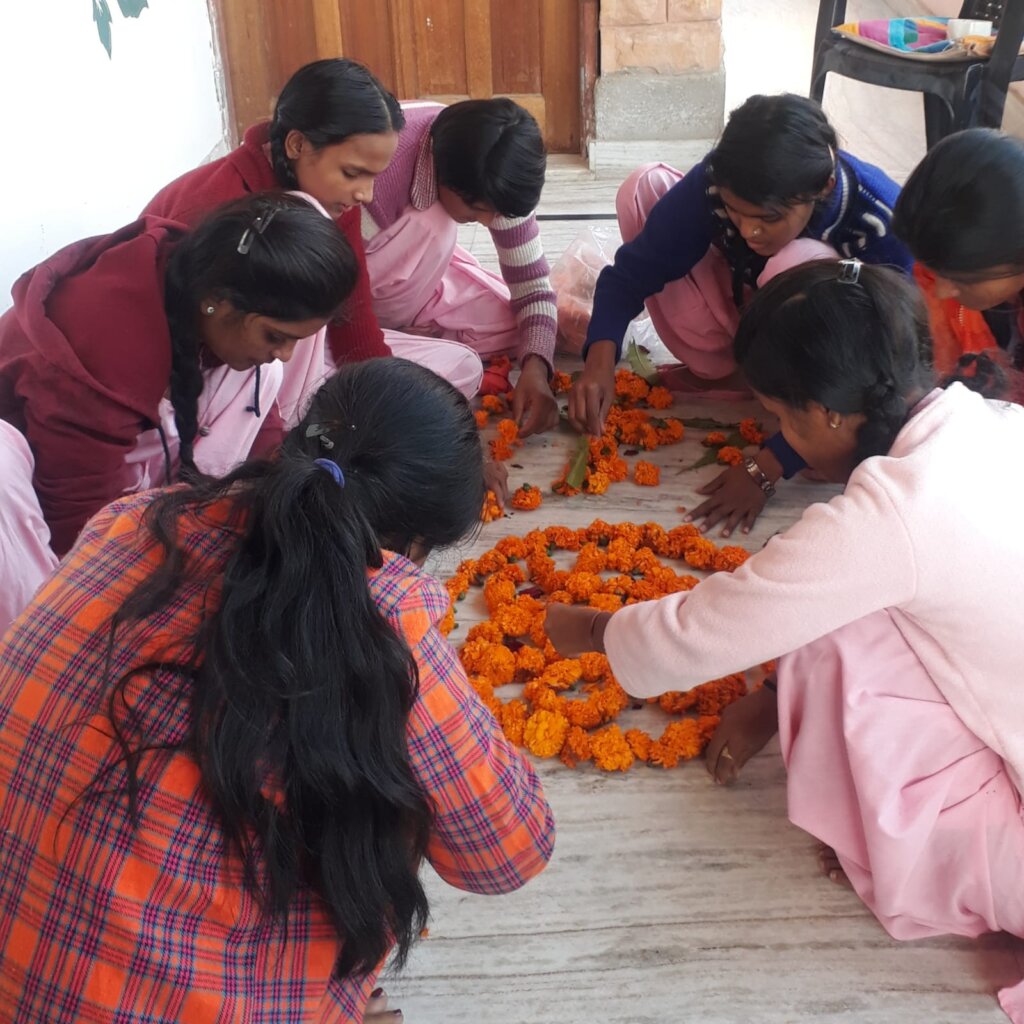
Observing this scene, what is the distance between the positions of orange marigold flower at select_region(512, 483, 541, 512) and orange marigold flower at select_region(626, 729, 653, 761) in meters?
0.73

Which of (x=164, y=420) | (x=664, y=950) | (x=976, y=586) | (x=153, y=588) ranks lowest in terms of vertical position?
(x=664, y=950)

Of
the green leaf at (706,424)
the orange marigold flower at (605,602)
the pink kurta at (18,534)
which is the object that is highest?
the pink kurta at (18,534)

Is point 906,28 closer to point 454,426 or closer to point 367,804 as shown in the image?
point 454,426

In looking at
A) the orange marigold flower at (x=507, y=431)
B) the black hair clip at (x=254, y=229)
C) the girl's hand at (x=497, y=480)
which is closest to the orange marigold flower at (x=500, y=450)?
the orange marigold flower at (x=507, y=431)

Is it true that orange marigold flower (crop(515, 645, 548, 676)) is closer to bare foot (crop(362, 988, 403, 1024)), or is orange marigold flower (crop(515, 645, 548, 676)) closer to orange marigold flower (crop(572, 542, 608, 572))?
orange marigold flower (crop(572, 542, 608, 572))

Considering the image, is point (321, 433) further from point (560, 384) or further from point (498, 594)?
point (560, 384)

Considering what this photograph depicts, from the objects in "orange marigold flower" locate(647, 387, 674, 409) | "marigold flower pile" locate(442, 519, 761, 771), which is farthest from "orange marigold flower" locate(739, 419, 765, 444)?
"marigold flower pile" locate(442, 519, 761, 771)

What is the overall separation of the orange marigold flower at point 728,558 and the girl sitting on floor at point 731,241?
13 cm

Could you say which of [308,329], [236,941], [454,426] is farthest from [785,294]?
[236,941]

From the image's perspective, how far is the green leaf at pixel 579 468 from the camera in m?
2.42

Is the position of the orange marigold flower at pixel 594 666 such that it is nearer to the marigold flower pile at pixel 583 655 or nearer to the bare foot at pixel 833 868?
the marigold flower pile at pixel 583 655

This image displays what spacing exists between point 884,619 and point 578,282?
1.94m

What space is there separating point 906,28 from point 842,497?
9.88ft

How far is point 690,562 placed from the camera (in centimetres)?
215
